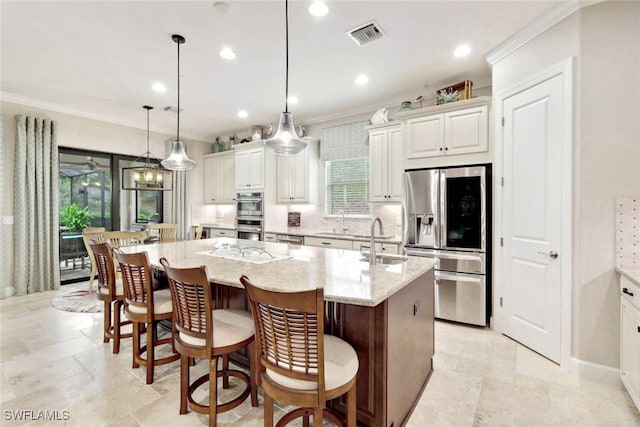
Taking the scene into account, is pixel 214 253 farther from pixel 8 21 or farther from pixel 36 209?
pixel 36 209

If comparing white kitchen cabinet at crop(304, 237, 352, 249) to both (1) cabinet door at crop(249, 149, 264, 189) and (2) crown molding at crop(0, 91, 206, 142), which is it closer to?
(1) cabinet door at crop(249, 149, 264, 189)

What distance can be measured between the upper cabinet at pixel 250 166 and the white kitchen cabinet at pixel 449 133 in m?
2.77

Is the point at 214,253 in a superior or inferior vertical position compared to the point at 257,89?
inferior

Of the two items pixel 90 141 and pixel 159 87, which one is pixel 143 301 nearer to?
pixel 159 87

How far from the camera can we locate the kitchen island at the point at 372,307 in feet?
5.17

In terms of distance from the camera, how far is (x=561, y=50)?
2455 mm

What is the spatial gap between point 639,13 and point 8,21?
5030 mm

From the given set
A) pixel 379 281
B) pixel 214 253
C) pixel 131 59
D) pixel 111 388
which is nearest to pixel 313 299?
pixel 379 281

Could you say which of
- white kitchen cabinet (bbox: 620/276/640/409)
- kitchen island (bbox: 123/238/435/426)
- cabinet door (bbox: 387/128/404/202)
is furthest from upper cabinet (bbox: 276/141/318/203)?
white kitchen cabinet (bbox: 620/276/640/409)

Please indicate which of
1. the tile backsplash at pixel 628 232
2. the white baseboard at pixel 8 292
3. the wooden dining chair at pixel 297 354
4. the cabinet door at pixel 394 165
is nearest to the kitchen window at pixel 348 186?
the cabinet door at pixel 394 165

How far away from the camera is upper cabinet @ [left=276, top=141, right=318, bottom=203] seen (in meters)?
5.05

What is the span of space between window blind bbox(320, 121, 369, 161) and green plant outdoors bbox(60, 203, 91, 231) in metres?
4.29

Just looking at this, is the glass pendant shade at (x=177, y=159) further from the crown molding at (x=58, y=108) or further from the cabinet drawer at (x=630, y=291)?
the cabinet drawer at (x=630, y=291)

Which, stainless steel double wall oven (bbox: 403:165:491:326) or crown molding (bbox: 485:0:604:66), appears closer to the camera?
crown molding (bbox: 485:0:604:66)
